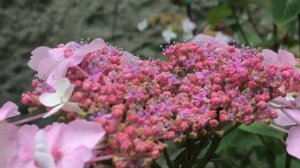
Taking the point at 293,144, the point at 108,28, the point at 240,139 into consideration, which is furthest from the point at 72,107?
the point at 108,28

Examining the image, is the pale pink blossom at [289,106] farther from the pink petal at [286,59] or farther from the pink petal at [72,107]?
the pink petal at [72,107]

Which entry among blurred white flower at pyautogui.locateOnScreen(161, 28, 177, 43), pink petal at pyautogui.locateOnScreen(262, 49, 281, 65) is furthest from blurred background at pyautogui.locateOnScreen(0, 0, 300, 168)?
pink petal at pyautogui.locateOnScreen(262, 49, 281, 65)

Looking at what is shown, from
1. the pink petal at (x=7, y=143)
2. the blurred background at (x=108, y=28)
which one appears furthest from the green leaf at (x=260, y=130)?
the blurred background at (x=108, y=28)

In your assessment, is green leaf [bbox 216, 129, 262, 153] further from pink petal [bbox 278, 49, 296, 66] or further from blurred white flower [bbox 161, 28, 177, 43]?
blurred white flower [bbox 161, 28, 177, 43]

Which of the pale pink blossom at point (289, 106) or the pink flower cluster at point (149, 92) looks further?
the pale pink blossom at point (289, 106)

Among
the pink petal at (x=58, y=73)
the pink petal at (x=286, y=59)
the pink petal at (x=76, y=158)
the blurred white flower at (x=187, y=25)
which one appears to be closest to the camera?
the pink petal at (x=76, y=158)

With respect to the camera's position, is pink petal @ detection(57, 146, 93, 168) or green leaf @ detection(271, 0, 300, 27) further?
green leaf @ detection(271, 0, 300, 27)
